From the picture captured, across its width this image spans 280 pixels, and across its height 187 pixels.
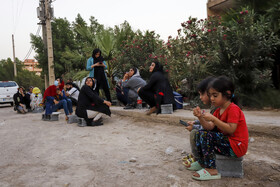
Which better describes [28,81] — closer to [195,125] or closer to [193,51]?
[193,51]

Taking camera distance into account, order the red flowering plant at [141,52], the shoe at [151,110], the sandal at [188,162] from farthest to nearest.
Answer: the red flowering plant at [141,52] → the shoe at [151,110] → the sandal at [188,162]

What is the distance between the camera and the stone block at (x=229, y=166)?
2270 mm

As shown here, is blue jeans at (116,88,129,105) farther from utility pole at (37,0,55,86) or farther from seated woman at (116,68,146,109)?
utility pole at (37,0,55,86)

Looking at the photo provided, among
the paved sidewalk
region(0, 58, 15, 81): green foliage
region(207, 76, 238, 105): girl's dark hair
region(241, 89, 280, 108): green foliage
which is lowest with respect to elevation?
the paved sidewalk

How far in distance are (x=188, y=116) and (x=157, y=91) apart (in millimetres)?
1064

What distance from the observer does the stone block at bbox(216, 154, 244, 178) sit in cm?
227

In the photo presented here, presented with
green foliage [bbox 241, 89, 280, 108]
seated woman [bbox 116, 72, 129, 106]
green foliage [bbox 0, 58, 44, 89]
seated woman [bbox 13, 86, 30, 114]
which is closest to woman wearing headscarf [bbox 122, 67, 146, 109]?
seated woman [bbox 116, 72, 129, 106]

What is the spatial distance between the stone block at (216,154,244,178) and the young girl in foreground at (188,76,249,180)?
6 centimetres

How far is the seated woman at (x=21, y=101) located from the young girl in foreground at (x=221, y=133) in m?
9.16

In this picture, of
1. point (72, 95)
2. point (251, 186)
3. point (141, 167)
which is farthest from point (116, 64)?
point (251, 186)

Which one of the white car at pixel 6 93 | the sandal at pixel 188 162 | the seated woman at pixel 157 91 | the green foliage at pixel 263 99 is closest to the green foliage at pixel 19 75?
the white car at pixel 6 93

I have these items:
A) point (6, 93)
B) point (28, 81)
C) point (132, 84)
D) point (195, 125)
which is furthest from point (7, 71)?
point (195, 125)

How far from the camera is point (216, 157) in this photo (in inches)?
92.3

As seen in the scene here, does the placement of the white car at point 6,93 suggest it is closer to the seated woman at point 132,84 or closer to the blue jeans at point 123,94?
the blue jeans at point 123,94
